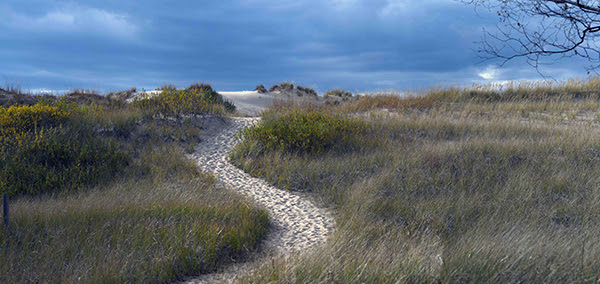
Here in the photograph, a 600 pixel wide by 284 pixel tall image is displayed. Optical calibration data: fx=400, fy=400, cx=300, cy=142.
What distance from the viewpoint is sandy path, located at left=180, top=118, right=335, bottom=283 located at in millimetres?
5026

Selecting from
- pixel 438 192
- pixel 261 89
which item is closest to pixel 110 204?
pixel 438 192

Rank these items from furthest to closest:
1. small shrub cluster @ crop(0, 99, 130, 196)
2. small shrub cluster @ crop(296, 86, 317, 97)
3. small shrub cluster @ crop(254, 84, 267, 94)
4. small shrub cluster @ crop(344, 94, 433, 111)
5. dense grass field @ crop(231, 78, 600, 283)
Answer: small shrub cluster @ crop(254, 84, 267, 94) → small shrub cluster @ crop(296, 86, 317, 97) → small shrub cluster @ crop(344, 94, 433, 111) → small shrub cluster @ crop(0, 99, 130, 196) → dense grass field @ crop(231, 78, 600, 283)

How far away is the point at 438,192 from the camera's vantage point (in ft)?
25.7

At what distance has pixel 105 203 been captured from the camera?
22.4 feet

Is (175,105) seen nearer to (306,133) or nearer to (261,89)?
(306,133)

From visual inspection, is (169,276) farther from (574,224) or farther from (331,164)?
(574,224)

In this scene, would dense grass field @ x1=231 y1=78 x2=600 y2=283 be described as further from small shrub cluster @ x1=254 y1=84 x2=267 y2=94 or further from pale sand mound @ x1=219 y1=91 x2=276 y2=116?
small shrub cluster @ x1=254 y1=84 x2=267 y2=94

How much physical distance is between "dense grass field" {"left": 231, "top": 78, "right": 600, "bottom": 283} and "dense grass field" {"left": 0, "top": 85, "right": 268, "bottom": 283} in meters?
1.46

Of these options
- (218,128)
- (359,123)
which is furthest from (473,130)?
(218,128)

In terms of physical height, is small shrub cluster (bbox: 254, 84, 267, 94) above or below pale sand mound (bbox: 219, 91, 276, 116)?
above

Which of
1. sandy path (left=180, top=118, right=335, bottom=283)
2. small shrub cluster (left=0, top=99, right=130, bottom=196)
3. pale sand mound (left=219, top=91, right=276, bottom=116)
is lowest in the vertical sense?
sandy path (left=180, top=118, right=335, bottom=283)

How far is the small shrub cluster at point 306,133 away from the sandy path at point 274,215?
1239mm

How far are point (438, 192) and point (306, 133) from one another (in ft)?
13.3

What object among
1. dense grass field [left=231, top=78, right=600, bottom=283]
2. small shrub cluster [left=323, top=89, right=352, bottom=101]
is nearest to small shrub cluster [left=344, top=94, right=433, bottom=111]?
dense grass field [left=231, top=78, right=600, bottom=283]
